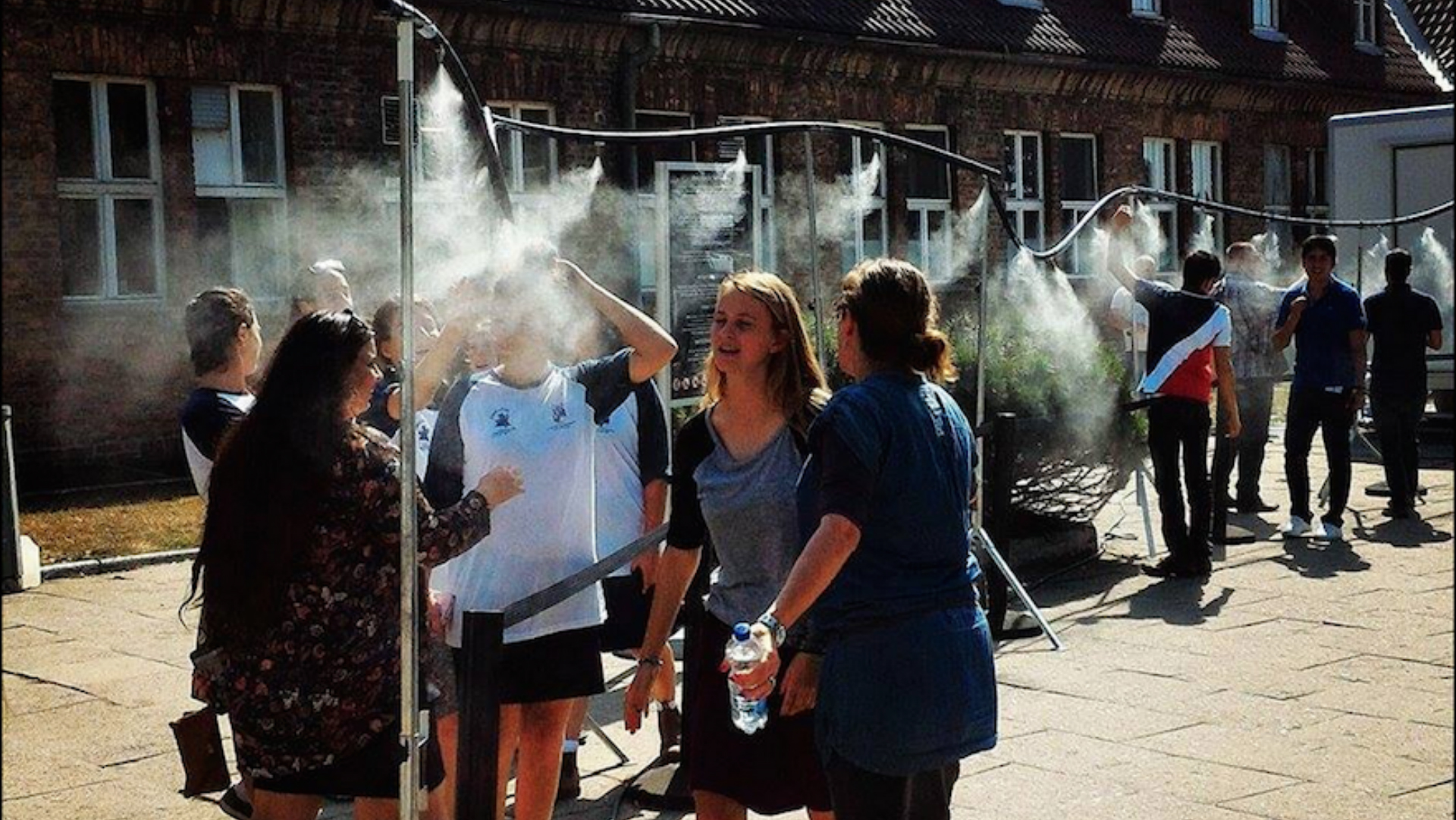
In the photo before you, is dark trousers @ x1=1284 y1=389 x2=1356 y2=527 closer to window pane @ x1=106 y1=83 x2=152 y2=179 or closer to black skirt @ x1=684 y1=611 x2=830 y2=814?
black skirt @ x1=684 y1=611 x2=830 y2=814

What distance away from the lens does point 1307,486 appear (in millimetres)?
12570

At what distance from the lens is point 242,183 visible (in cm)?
1733

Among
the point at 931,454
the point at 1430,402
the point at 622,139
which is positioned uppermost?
the point at 622,139

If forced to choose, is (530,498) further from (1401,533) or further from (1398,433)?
(1398,433)

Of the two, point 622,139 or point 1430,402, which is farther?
point 1430,402

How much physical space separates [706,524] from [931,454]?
0.85 m

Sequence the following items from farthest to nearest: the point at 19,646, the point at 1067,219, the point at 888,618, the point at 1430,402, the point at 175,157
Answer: the point at 1067,219 < the point at 1430,402 < the point at 175,157 < the point at 19,646 < the point at 888,618

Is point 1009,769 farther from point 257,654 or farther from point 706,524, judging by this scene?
point 257,654

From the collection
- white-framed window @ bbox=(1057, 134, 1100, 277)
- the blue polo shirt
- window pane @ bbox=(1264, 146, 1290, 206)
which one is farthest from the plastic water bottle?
window pane @ bbox=(1264, 146, 1290, 206)

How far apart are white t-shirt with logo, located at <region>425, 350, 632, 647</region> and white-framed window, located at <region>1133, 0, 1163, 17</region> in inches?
1051

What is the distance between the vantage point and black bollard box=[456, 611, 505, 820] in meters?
4.78

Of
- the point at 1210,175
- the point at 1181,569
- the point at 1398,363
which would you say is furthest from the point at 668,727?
the point at 1210,175

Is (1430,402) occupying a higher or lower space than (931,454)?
lower

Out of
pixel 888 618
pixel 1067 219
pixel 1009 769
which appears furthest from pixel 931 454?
pixel 1067 219
